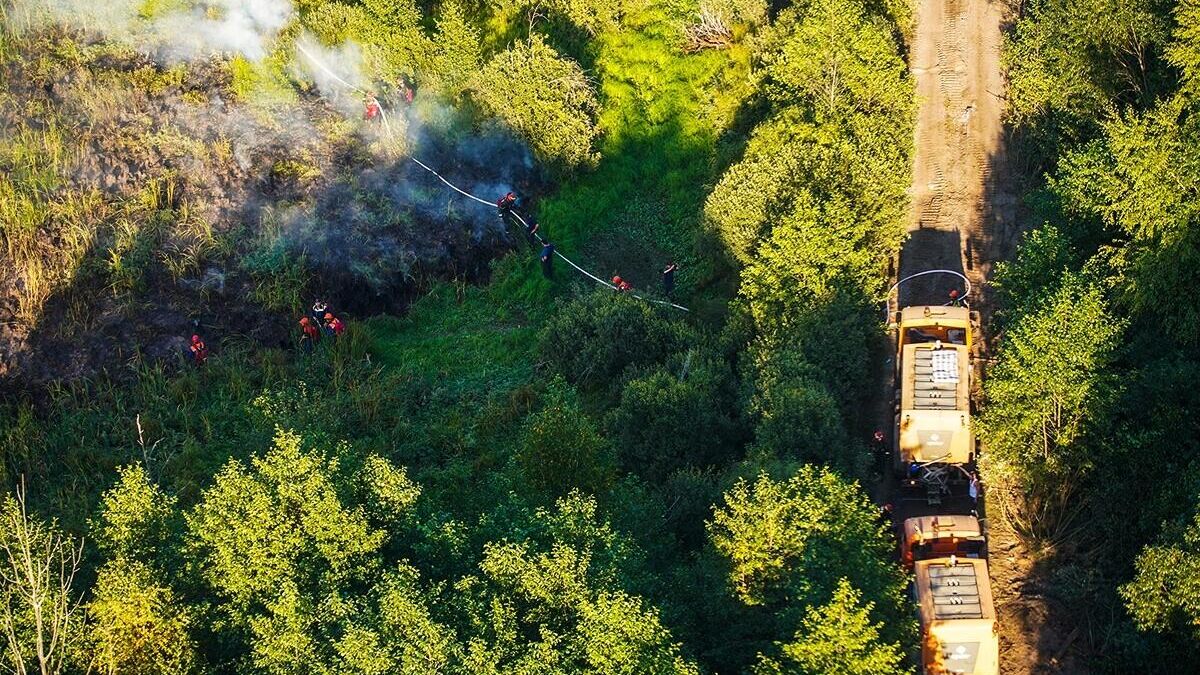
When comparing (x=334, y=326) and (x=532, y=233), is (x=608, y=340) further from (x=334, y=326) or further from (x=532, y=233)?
(x=334, y=326)

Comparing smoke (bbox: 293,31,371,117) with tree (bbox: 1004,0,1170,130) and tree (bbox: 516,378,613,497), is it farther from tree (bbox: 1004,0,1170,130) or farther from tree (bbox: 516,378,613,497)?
tree (bbox: 1004,0,1170,130)

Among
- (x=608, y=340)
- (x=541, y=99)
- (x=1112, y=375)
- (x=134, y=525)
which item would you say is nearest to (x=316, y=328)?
(x=608, y=340)

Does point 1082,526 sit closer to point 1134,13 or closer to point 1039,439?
point 1039,439

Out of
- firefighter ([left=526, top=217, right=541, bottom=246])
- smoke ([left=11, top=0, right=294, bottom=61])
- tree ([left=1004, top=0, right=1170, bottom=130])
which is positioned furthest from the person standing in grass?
smoke ([left=11, top=0, right=294, bottom=61])

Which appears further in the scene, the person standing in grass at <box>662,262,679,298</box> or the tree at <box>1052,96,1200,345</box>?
the person standing in grass at <box>662,262,679,298</box>

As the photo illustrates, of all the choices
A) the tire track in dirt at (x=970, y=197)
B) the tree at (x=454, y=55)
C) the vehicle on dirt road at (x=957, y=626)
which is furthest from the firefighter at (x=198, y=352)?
the vehicle on dirt road at (x=957, y=626)

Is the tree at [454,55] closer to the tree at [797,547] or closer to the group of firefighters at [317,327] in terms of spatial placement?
the group of firefighters at [317,327]

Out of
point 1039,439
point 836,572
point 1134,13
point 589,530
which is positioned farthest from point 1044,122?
point 589,530
